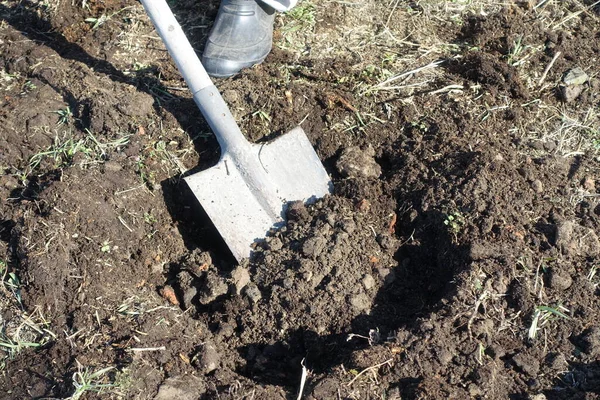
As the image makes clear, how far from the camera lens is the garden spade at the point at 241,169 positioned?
2.80 m

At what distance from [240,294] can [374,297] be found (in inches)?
20.0

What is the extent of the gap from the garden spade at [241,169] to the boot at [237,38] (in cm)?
33

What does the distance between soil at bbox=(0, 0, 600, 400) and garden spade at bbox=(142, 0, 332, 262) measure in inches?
4.6

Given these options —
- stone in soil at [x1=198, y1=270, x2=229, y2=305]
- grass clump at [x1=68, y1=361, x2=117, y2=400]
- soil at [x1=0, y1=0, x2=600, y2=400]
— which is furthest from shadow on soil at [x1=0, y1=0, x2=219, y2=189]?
grass clump at [x1=68, y1=361, x2=117, y2=400]

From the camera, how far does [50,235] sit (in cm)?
253

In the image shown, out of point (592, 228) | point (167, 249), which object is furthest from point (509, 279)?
point (167, 249)

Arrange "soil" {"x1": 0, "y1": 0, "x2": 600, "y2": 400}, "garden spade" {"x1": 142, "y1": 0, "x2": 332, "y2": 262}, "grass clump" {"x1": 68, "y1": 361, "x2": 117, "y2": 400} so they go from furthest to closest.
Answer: "garden spade" {"x1": 142, "y1": 0, "x2": 332, "y2": 262} < "soil" {"x1": 0, "y1": 0, "x2": 600, "y2": 400} < "grass clump" {"x1": 68, "y1": 361, "x2": 117, "y2": 400}

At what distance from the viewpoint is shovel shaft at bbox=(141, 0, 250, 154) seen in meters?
2.84

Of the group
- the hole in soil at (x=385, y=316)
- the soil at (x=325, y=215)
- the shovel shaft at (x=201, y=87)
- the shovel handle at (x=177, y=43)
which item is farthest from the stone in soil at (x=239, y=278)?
the shovel handle at (x=177, y=43)

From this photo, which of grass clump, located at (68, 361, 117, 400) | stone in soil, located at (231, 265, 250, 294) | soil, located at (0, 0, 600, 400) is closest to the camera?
grass clump, located at (68, 361, 117, 400)

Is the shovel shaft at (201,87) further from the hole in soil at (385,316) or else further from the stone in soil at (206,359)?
the stone in soil at (206,359)

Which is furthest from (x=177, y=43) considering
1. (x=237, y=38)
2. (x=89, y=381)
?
(x=89, y=381)

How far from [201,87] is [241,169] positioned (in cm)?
39

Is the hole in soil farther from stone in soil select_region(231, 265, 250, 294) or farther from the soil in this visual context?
stone in soil select_region(231, 265, 250, 294)
